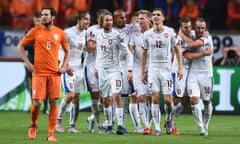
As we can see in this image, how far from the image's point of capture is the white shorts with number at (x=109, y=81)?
64.6 ft

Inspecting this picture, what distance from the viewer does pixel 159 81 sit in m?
19.6

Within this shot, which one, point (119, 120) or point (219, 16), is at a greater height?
point (219, 16)

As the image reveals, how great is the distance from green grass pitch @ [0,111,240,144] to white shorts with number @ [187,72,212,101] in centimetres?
81

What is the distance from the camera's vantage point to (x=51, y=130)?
17.9 metres

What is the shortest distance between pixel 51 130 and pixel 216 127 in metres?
5.60

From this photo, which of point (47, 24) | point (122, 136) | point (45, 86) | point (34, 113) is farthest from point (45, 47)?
point (122, 136)

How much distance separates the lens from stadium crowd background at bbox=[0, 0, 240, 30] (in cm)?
2891

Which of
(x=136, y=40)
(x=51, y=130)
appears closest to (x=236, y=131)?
(x=136, y=40)

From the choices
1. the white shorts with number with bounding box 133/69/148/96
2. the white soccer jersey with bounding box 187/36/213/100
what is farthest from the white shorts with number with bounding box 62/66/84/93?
the white soccer jersey with bounding box 187/36/213/100

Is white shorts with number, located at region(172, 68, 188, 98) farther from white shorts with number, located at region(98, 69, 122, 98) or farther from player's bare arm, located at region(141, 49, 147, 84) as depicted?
white shorts with number, located at region(98, 69, 122, 98)

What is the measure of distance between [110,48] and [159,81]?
1149 millimetres

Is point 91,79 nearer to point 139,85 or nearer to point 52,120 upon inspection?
point 139,85

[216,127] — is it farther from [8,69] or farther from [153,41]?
[8,69]

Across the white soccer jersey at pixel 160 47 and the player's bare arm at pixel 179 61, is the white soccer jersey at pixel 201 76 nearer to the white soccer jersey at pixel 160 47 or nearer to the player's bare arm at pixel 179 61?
the player's bare arm at pixel 179 61
